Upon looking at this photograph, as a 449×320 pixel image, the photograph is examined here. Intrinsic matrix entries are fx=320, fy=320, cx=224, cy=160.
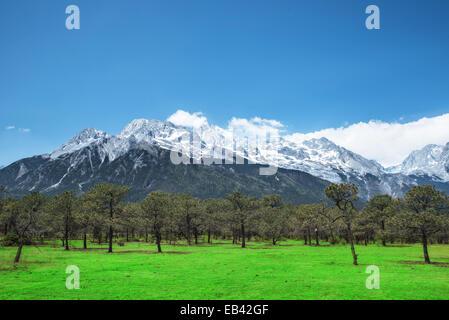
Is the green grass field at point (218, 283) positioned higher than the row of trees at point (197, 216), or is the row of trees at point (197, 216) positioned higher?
the row of trees at point (197, 216)

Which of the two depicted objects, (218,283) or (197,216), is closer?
(218,283)

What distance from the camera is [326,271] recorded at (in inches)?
1640

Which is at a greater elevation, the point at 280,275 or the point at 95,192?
the point at 95,192

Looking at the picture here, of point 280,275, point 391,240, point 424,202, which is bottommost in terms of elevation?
point 391,240

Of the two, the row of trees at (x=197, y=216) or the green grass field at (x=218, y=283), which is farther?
the row of trees at (x=197, y=216)

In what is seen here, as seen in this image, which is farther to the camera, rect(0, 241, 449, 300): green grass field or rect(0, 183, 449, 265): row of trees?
rect(0, 183, 449, 265): row of trees

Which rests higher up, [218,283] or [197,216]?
[197,216]

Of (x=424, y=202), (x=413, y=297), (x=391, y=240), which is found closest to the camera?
(x=413, y=297)

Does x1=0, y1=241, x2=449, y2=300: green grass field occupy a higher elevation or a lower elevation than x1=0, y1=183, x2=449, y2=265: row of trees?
lower
